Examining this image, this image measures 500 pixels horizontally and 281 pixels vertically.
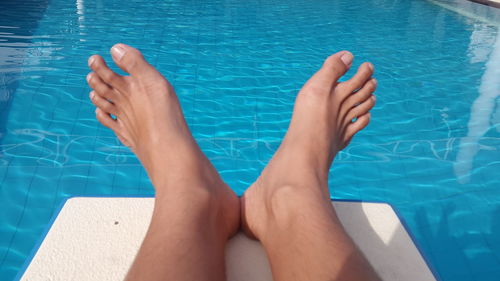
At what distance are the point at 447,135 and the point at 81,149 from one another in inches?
103

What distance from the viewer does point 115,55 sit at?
1769 millimetres

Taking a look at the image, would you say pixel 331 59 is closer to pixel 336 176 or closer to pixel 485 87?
pixel 336 176

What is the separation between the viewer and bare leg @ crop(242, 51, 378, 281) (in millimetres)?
984

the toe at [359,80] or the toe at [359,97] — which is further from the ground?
the toe at [359,80]

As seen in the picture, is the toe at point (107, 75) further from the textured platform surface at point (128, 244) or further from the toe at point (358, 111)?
the toe at point (358, 111)

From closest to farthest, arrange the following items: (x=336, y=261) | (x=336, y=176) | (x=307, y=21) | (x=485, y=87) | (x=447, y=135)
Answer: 1. (x=336, y=261)
2. (x=336, y=176)
3. (x=447, y=135)
4. (x=485, y=87)
5. (x=307, y=21)

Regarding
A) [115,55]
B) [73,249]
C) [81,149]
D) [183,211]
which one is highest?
[115,55]

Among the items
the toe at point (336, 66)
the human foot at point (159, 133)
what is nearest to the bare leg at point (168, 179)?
the human foot at point (159, 133)

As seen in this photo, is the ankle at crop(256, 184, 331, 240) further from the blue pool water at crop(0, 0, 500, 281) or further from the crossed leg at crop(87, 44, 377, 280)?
the blue pool water at crop(0, 0, 500, 281)

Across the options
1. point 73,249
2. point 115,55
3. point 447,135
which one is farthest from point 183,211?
point 447,135

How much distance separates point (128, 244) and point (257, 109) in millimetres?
2362

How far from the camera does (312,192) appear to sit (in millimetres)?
1229

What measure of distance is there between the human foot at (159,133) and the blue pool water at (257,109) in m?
0.89

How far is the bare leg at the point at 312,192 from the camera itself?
3.23 ft
